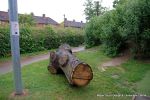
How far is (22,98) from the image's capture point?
7043mm

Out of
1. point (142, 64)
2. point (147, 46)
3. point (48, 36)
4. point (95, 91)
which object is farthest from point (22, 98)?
point (48, 36)

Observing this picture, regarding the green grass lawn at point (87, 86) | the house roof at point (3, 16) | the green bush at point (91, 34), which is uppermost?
the house roof at point (3, 16)

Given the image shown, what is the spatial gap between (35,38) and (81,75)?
1354cm

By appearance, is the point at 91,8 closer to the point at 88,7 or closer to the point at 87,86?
the point at 88,7

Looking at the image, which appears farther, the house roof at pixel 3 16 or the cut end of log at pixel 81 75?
the house roof at pixel 3 16

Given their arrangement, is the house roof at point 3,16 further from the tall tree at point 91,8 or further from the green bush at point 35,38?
the green bush at point 35,38

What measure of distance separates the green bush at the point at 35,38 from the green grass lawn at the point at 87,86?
21.8 ft

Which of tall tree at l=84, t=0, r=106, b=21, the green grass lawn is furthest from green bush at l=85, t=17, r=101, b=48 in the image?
tall tree at l=84, t=0, r=106, b=21

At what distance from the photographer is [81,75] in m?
7.26

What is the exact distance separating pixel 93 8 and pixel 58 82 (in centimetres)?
4198

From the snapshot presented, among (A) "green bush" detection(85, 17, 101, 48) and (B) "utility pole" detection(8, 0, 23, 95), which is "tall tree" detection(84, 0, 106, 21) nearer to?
(A) "green bush" detection(85, 17, 101, 48)

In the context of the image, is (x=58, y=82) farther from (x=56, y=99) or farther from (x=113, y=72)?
(x=113, y=72)

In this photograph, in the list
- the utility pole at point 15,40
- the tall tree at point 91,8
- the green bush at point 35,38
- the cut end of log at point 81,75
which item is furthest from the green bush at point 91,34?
the tall tree at point 91,8

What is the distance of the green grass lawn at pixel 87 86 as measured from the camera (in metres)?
7.27
